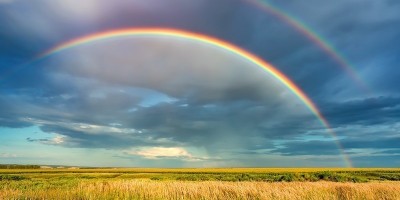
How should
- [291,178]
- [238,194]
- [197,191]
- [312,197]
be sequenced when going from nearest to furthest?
[312,197]
[238,194]
[197,191]
[291,178]

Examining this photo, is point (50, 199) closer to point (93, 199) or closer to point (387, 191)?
point (93, 199)

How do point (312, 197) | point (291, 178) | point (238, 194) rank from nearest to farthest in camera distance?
point (312, 197) < point (238, 194) < point (291, 178)

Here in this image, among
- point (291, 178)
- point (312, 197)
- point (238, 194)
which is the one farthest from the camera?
point (291, 178)

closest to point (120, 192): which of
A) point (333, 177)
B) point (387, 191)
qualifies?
point (387, 191)

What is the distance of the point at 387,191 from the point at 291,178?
1324 inches

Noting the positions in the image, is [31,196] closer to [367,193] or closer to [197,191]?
[197,191]

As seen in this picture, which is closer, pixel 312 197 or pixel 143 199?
pixel 312 197

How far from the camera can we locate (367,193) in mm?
13406

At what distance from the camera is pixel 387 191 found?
1412 centimetres

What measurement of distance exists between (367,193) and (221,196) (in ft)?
18.5

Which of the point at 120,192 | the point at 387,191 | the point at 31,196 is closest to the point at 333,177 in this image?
the point at 387,191

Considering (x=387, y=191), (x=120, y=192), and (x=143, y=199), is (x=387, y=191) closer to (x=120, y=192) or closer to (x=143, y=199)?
(x=143, y=199)

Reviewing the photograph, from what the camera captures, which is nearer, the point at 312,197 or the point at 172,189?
the point at 312,197

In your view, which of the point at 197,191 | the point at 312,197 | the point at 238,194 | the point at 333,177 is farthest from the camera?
the point at 333,177
